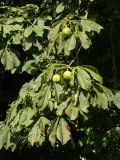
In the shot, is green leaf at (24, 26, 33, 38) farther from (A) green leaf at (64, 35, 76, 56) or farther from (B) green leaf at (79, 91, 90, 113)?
(B) green leaf at (79, 91, 90, 113)

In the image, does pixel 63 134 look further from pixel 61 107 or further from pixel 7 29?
pixel 7 29

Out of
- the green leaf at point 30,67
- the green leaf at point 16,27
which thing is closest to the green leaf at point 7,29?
the green leaf at point 16,27

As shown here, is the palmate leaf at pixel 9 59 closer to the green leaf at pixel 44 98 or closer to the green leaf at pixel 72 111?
the green leaf at pixel 44 98

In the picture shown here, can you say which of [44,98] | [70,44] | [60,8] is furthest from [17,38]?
[44,98]

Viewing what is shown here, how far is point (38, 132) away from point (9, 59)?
852 millimetres

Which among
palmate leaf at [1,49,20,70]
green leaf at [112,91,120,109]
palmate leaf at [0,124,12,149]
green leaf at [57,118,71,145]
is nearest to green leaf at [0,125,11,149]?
palmate leaf at [0,124,12,149]

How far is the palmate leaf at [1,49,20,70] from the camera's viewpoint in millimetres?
3494

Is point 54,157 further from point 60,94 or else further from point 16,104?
point 60,94

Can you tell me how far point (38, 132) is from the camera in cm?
288

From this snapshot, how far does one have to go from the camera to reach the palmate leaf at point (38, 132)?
2.87 metres

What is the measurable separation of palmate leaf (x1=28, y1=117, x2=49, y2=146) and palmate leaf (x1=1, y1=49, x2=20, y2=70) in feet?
2.34

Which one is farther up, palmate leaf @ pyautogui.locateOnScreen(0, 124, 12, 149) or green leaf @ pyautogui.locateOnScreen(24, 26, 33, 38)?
green leaf @ pyautogui.locateOnScreen(24, 26, 33, 38)

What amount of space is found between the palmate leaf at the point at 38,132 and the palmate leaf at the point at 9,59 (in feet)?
2.34

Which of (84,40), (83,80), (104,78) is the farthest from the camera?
(104,78)
